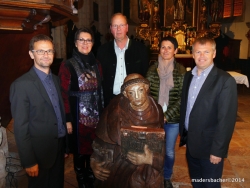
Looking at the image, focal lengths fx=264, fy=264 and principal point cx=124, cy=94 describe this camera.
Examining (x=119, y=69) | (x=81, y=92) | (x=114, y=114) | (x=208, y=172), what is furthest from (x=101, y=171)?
(x=119, y=69)

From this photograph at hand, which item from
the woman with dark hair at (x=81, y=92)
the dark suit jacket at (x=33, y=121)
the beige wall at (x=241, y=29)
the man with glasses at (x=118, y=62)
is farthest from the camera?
the beige wall at (x=241, y=29)

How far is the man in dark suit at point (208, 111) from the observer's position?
6.75 feet

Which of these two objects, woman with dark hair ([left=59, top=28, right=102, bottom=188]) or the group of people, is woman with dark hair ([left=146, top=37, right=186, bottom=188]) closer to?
the group of people

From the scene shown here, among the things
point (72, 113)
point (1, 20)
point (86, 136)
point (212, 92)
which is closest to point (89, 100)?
point (72, 113)

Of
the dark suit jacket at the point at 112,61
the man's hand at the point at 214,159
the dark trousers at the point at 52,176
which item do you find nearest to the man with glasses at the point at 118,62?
the dark suit jacket at the point at 112,61

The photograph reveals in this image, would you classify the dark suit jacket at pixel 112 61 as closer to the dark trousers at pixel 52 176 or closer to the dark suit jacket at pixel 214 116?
the dark trousers at pixel 52 176

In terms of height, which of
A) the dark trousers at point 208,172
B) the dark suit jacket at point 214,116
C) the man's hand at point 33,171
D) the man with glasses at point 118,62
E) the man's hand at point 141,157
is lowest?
the dark trousers at point 208,172

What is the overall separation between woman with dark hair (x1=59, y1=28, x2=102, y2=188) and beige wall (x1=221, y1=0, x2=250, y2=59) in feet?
36.6

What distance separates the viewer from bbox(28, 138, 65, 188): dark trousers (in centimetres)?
211

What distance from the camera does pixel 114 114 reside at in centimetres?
210

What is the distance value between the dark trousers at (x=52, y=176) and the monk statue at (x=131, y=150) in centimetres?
32

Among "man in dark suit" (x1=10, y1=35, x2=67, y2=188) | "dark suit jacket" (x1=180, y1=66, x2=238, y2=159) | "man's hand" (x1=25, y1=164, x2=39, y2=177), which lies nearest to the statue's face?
"dark suit jacket" (x1=180, y1=66, x2=238, y2=159)

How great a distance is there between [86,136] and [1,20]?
1.56m

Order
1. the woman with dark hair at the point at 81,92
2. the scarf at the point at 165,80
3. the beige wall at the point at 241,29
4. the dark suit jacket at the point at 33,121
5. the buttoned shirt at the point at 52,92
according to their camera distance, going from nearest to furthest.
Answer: the dark suit jacket at the point at 33,121 → the buttoned shirt at the point at 52,92 → the woman with dark hair at the point at 81,92 → the scarf at the point at 165,80 → the beige wall at the point at 241,29
